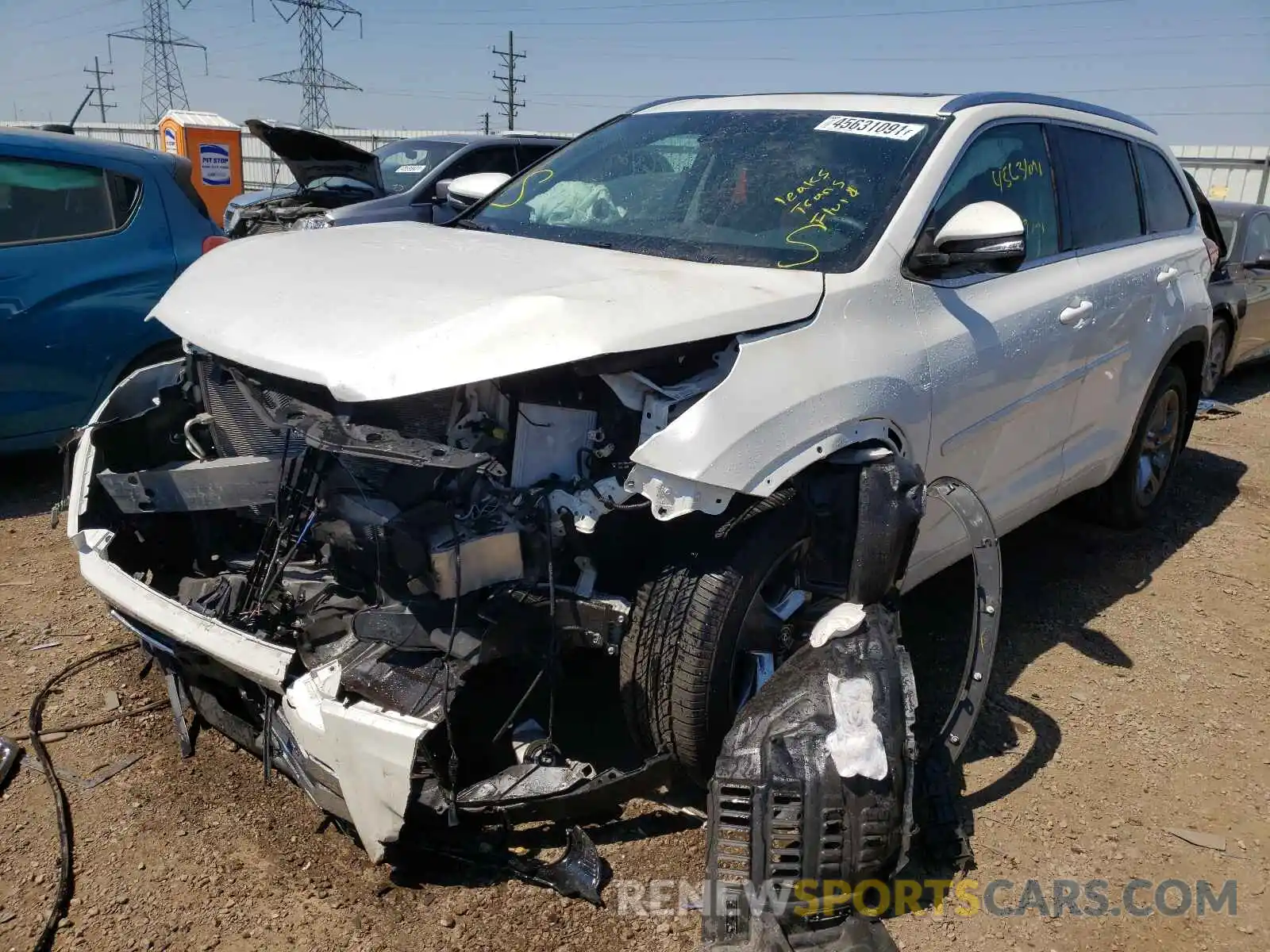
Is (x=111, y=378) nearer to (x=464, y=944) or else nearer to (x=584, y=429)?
(x=584, y=429)

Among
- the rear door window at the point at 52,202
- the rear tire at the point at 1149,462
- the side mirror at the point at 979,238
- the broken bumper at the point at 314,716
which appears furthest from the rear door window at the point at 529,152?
the broken bumper at the point at 314,716

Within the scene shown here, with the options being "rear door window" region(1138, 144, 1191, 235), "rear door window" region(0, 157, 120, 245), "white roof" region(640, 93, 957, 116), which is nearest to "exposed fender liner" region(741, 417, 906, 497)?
"white roof" region(640, 93, 957, 116)

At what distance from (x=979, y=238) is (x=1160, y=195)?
2.36 metres

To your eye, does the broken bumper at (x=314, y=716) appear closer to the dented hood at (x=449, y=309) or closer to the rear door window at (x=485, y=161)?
the dented hood at (x=449, y=309)

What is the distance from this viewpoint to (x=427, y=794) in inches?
90.7

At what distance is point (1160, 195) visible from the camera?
4.58 metres

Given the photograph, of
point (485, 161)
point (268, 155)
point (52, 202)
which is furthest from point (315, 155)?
point (268, 155)

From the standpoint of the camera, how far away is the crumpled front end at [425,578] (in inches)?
90.0

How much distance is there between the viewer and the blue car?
4676 millimetres

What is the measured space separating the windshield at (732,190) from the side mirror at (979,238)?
7.4 inches

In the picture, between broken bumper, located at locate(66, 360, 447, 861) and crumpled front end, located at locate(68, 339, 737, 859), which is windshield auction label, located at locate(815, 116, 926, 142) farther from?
broken bumper, located at locate(66, 360, 447, 861)

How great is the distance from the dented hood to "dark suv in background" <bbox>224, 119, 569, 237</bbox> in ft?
11.7

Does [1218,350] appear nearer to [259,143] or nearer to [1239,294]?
[1239,294]

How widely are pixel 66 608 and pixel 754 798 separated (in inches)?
115
